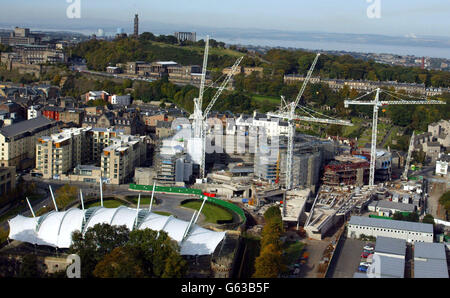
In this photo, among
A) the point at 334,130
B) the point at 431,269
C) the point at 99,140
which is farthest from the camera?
the point at 334,130

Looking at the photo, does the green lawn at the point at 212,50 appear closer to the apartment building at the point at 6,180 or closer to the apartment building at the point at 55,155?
Result: the apartment building at the point at 55,155

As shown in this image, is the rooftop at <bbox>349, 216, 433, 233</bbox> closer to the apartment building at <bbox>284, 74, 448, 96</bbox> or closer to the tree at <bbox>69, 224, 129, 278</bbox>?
the tree at <bbox>69, 224, 129, 278</bbox>

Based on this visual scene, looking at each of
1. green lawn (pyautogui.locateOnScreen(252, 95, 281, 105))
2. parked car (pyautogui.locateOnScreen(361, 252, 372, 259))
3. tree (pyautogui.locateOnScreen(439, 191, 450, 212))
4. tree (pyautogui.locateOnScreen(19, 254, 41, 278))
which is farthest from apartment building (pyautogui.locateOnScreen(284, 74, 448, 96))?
tree (pyautogui.locateOnScreen(19, 254, 41, 278))

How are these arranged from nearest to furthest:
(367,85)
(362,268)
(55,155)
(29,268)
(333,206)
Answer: (29,268), (362,268), (333,206), (55,155), (367,85)

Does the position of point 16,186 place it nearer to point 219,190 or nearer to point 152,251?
point 219,190

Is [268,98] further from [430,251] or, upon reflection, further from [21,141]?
[430,251]

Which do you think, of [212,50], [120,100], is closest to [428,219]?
[120,100]

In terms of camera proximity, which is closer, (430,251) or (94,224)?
(94,224)
